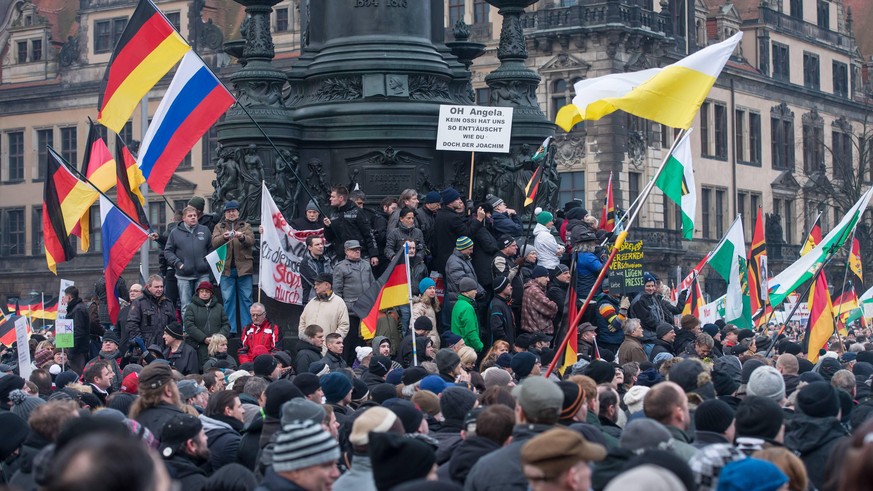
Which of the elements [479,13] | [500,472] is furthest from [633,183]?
[500,472]

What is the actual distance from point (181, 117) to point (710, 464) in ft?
35.8

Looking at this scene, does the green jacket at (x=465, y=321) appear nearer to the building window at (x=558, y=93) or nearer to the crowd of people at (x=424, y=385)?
the crowd of people at (x=424, y=385)

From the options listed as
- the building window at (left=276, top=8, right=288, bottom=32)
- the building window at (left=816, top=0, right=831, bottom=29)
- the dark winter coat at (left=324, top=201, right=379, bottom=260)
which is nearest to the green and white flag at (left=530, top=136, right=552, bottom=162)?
the dark winter coat at (left=324, top=201, right=379, bottom=260)

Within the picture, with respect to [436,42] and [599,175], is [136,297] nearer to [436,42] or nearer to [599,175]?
[436,42]

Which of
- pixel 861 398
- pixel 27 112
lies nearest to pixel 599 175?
pixel 27 112

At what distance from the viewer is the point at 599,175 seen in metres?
62.6

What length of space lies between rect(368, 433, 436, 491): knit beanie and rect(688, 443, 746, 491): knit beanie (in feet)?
3.77

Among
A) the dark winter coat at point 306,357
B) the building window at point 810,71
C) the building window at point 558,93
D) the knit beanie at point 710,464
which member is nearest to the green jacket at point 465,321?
the dark winter coat at point 306,357

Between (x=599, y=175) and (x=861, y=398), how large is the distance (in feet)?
166

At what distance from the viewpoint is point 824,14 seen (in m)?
79.5

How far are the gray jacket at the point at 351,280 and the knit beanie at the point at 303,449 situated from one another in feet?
31.8

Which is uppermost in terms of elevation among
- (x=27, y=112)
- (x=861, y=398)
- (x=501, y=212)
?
(x=27, y=112)

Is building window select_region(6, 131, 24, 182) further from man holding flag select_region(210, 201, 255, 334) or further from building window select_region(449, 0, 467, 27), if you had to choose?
man holding flag select_region(210, 201, 255, 334)

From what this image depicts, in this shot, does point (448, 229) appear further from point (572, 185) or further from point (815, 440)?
point (572, 185)
